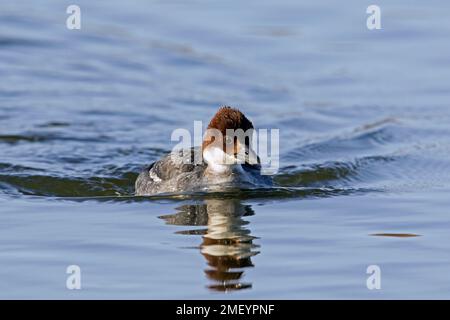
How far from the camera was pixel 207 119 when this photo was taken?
752 inches

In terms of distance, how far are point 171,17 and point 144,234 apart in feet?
43.1

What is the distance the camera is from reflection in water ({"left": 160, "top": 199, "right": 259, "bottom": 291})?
34.9 ft

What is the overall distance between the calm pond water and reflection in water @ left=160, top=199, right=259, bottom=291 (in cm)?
4

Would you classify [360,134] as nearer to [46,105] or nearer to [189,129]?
[189,129]

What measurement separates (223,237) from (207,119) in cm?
715

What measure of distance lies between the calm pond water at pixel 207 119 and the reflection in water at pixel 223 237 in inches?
1.4

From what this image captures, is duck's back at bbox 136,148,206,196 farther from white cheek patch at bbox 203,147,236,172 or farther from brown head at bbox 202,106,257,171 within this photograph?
brown head at bbox 202,106,257,171

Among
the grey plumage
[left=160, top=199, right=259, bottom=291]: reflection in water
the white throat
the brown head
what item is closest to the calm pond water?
[left=160, top=199, right=259, bottom=291]: reflection in water

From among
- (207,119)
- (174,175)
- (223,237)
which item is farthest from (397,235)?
(207,119)

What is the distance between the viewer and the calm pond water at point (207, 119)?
10.8 m

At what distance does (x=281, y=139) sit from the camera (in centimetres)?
1830

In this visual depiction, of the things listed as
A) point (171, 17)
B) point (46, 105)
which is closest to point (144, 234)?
point (46, 105)

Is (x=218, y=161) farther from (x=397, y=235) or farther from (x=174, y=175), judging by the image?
(x=397, y=235)
